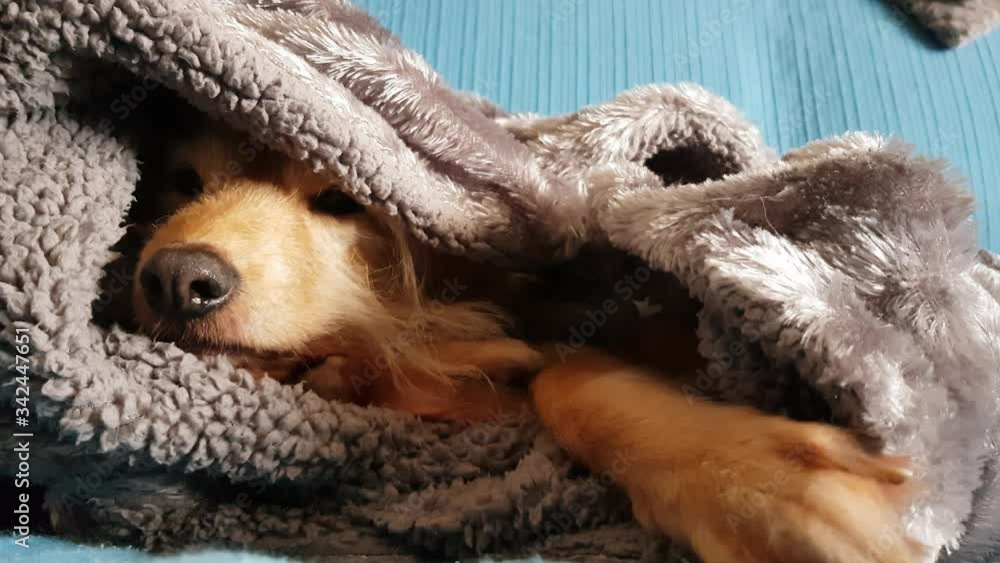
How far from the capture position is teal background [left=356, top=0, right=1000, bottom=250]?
1610 mm

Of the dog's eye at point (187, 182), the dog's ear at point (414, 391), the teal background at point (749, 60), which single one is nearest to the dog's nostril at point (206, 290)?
the dog's ear at point (414, 391)

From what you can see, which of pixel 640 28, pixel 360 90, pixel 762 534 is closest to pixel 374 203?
pixel 360 90

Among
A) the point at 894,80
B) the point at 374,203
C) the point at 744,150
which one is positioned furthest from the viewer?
the point at 894,80

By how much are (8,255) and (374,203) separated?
0.29 metres

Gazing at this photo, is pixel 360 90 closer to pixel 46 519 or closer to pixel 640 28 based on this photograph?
pixel 46 519

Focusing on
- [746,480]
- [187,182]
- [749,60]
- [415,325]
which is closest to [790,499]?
[746,480]

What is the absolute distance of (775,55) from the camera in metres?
1.74

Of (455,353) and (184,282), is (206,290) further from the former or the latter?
(455,353)

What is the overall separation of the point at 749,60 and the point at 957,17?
43 centimetres

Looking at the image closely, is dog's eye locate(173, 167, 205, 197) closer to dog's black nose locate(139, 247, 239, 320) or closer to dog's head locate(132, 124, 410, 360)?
dog's head locate(132, 124, 410, 360)

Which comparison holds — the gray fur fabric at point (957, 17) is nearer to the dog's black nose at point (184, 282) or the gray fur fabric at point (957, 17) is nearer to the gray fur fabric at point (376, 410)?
the gray fur fabric at point (376, 410)

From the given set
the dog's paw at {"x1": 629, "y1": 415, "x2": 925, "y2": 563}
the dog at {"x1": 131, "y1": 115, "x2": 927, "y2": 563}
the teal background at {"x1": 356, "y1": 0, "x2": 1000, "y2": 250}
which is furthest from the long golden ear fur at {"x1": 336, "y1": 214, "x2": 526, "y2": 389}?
the teal background at {"x1": 356, "y1": 0, "x2": 1000, "y2": 250}

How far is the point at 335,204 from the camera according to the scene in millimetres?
860

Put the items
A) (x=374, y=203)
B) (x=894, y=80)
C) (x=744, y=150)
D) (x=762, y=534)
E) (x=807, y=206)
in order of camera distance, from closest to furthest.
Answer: (x=762, y=534) < (x=807, y=206) < (x=374, y=203) < (x=744, y=150) < (x=894, y=80)
